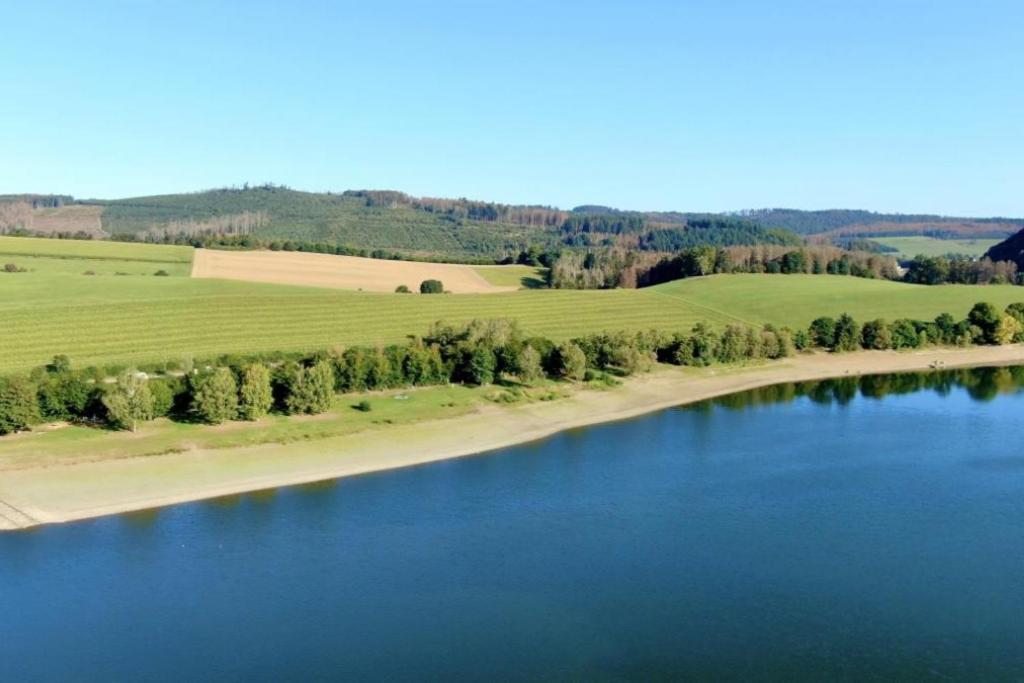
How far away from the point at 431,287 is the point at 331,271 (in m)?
19.0

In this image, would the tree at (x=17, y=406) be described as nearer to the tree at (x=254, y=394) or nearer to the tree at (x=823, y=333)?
the tree at (x=254, y=394)

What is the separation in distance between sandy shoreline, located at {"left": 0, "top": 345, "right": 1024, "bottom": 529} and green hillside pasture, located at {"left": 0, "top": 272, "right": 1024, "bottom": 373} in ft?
80.7

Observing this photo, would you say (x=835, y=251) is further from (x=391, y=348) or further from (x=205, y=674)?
(x=205, y=674)

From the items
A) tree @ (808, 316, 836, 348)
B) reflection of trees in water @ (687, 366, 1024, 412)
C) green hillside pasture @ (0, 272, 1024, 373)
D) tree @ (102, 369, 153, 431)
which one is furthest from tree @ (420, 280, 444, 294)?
tree @ (102, 369, 153, 431)

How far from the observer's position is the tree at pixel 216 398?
67.6 m

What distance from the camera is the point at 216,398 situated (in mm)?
67688

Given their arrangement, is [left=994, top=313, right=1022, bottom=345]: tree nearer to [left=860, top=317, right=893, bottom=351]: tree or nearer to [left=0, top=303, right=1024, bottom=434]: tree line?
[left=0, top=303, right=1024, bottom=434]: tree line

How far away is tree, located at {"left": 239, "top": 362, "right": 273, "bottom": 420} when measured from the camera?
69062 mm

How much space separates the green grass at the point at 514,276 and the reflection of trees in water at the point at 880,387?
67078 mm

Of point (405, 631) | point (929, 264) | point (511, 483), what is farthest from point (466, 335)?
point (929, 264)

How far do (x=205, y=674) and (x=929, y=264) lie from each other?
168 m

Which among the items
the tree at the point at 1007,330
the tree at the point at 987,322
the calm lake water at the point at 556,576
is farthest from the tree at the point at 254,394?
the tree at the point at 1007,330

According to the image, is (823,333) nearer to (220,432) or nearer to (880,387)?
(880,387)

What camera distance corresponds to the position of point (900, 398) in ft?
301
